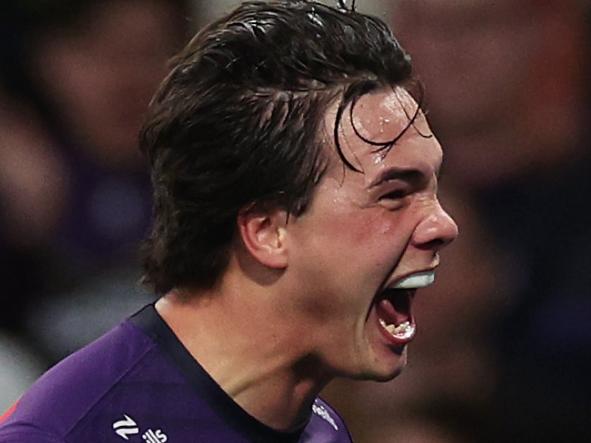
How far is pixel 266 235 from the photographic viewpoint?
2398 mm

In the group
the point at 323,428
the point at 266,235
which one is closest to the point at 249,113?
the point at 266,235

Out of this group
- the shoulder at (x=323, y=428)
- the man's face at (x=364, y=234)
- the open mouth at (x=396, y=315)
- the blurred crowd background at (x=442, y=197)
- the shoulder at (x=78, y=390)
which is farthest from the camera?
the blurred crowd background at (x=442, y=197)

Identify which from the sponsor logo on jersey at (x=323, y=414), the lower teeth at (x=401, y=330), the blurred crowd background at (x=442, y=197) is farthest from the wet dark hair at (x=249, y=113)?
the blurred crowd background at (x=442, y=197)

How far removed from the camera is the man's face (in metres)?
2.37

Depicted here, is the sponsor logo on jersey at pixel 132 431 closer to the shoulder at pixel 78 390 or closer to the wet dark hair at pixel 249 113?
the shoulder at pixel 78 390

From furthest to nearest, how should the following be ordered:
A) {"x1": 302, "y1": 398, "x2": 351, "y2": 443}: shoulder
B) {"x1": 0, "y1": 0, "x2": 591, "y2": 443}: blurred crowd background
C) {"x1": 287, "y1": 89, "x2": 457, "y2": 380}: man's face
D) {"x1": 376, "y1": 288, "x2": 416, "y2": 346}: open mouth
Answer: {"x1": 0, "y1": 0, "x2": 591, "y2": 443}: blurred crowd background → {"x1": 302, "y1": 398, "x2": 351, "y2": 443}: shoulder → {"x1": 376, "y1": 288, "x2": 416, "y2": 346}: open mouth → {"x1": 287, "y1": 89, "x2": 457, "y2": 380}: man's face

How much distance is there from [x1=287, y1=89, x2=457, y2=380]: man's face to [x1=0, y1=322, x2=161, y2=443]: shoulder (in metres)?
0.27

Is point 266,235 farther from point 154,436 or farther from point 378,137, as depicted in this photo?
point 154,436

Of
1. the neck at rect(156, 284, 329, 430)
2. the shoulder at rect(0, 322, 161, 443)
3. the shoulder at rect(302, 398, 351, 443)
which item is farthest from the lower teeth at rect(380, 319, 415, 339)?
the shoulder at rect(0, 322, 161, 443)

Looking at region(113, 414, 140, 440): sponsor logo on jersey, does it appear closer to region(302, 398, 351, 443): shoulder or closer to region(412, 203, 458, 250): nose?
region(302, 398, 351, 443): shoulder

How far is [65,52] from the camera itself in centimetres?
421

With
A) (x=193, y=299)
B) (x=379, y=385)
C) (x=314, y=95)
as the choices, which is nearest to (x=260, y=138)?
(x=314, y=95)

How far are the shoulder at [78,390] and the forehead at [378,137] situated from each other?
44cm

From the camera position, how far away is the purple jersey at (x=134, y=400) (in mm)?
2217
